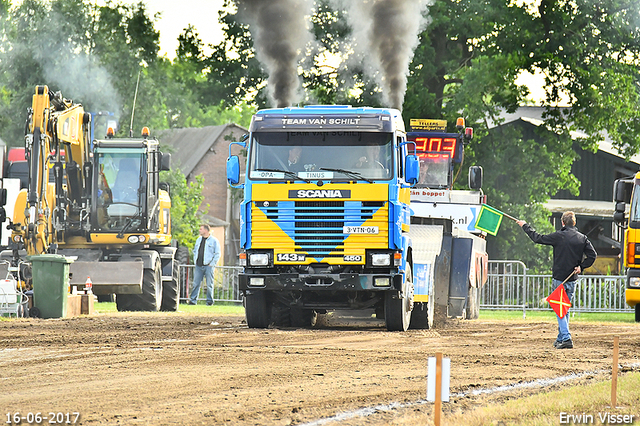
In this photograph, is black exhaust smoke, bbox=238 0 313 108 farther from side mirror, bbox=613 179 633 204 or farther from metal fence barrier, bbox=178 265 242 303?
metal fence barrier, bbox=178 265 242 303

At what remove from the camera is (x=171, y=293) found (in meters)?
25.4

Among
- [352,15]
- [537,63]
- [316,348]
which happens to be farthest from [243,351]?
[537,63]

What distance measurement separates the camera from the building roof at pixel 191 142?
68.8 m

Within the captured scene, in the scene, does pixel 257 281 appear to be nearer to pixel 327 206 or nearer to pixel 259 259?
pixel 259 259

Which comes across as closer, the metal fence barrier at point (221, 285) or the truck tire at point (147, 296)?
the truck tire at point (147, 296)

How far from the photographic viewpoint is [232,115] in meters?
101

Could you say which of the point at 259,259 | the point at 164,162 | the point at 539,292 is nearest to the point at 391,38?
the point at 164,162

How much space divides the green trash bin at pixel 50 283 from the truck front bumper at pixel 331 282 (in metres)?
4.72

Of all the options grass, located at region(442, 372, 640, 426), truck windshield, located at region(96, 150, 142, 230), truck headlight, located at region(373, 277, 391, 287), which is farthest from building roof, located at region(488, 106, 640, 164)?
grass, located at region(442, 372, 640, 426)

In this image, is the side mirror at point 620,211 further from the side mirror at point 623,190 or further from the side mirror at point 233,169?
the side mirror at point 233,169

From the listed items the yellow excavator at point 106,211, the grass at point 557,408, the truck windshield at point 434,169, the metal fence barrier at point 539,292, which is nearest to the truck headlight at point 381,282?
the grass at point 557,408

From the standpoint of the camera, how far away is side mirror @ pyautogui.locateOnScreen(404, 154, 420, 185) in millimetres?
17094

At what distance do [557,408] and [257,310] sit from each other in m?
9.08

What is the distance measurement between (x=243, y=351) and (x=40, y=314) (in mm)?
7415
